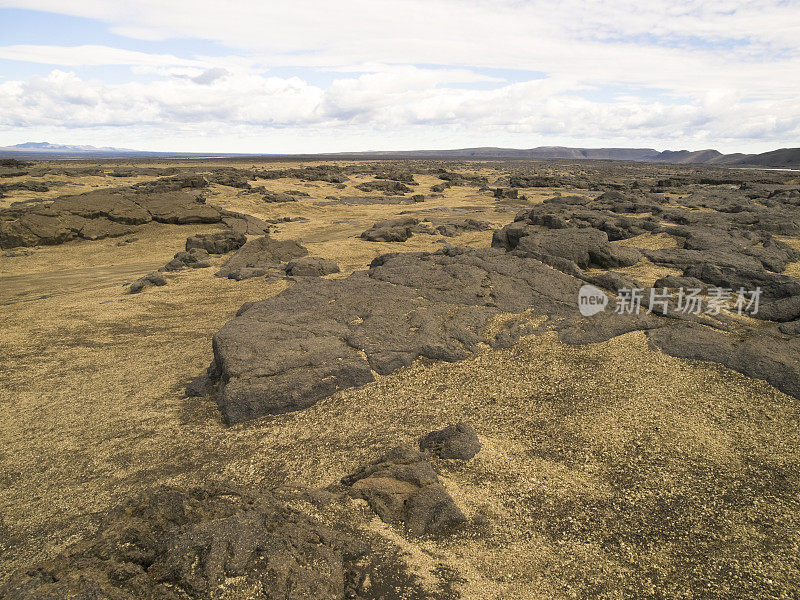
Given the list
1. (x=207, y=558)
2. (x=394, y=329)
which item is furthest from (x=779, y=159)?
(x=207, y=558)

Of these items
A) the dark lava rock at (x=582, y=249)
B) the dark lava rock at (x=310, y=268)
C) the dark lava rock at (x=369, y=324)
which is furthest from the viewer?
the dark lava rock at (x=310, y=268)

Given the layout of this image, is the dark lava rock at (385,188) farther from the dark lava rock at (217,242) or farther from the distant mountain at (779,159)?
the distant mountain at (779,159)

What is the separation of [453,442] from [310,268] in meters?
8.40

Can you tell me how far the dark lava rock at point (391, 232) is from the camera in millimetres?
16719

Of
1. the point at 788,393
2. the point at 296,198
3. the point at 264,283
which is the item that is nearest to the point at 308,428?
the point at 788,393

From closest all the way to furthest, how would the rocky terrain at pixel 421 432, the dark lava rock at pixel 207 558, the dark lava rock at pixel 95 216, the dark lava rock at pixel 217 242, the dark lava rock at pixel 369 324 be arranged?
the dark lava rock at pixel 207 558 < the rocky terrain at pixel 421 432 < the dark lava rock at pixel 369 324 < the dark lava rock at pixel 217 242 < the dark lava rock at pixel 95 216

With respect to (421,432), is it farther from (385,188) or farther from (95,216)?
(385,188)

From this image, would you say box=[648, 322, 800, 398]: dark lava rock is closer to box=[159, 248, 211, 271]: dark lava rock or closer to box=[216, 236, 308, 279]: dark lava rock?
box=[216, 236, 308, 279]: dark lava rock

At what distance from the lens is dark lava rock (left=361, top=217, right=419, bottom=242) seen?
1672 cm

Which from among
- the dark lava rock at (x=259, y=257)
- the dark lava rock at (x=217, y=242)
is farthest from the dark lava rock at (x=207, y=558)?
the dark lava rock at (x=217, y=242)

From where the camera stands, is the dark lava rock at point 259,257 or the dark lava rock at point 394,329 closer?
the dark lava rock at point 394,329

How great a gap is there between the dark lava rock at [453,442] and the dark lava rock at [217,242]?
1311 centimetres

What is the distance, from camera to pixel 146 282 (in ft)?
38.6

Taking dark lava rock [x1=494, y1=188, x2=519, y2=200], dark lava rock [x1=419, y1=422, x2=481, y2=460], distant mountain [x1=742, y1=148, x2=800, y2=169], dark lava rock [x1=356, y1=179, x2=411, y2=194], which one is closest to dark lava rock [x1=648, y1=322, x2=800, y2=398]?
dark lava rock [x1=419, y1=422, x2=481, y2=460]
